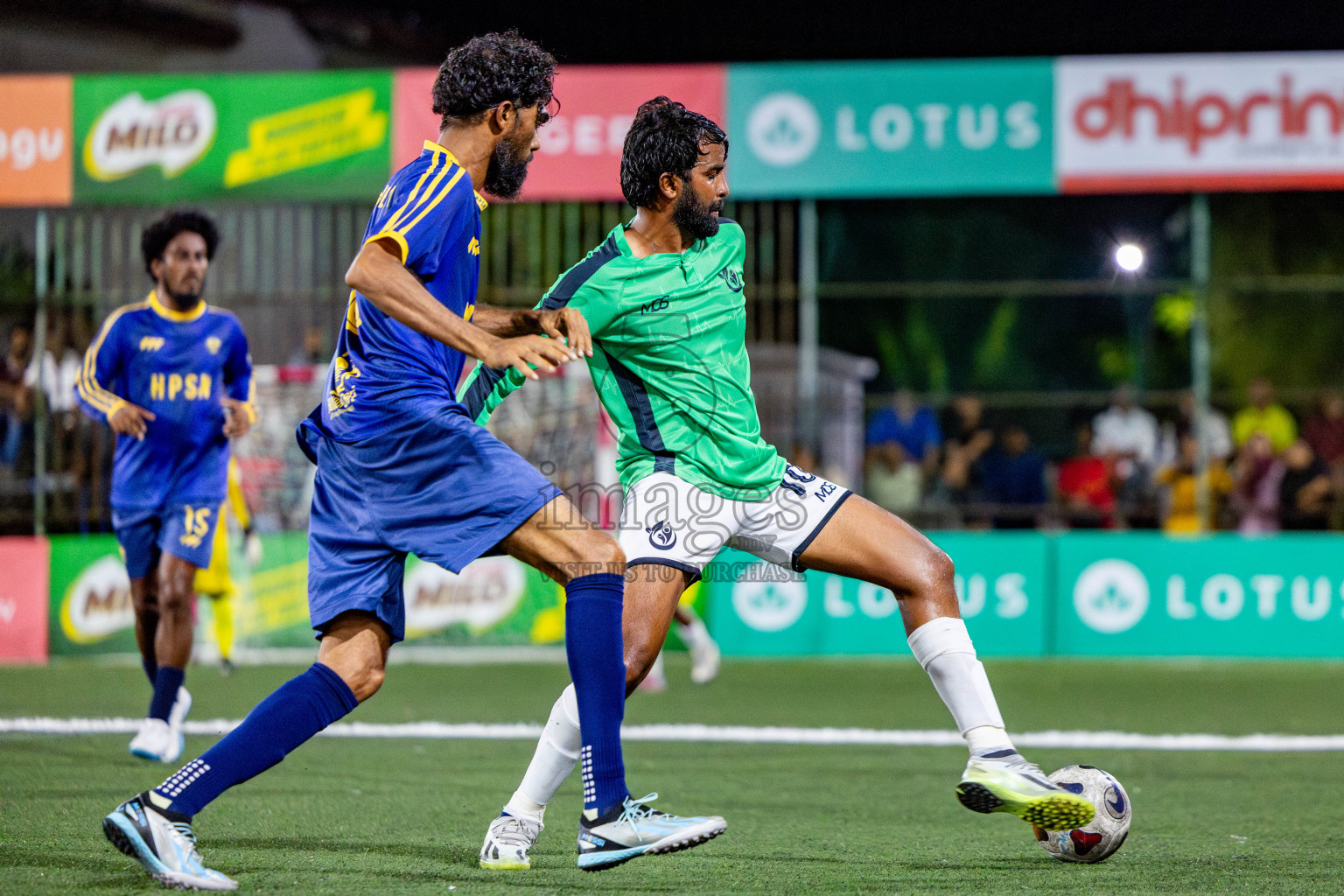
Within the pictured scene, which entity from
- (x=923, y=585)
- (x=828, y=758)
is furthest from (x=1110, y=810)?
(x=828, y=758)

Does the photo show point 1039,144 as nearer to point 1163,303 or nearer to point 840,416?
point 840,416

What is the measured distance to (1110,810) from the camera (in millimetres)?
4504

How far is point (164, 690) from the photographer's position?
6711 mm

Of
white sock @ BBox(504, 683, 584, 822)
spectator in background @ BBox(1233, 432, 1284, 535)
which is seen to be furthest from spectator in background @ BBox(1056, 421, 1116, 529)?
white sock @ BBox(504, 683, 584, 822)

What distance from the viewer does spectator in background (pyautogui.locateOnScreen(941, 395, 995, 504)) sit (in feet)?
45.1

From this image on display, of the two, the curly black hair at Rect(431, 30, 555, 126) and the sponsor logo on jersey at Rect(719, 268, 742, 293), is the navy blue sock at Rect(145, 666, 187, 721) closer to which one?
the sponsor logo on jersey at Rect(719, 268, 742, 293)

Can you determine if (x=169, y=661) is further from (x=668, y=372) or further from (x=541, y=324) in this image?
(x=541, y=324)

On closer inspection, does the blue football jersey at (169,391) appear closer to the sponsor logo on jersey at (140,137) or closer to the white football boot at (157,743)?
the white football boot at (157,743)

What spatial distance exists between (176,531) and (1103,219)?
78.5 ft

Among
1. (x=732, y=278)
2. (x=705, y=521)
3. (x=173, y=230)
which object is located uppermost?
(x=173, y=230)

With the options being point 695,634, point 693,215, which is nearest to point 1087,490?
point 695,634

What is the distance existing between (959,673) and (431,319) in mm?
1816

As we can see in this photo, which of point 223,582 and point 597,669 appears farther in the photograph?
point 223,582

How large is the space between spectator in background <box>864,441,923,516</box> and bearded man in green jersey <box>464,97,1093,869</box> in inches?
362
